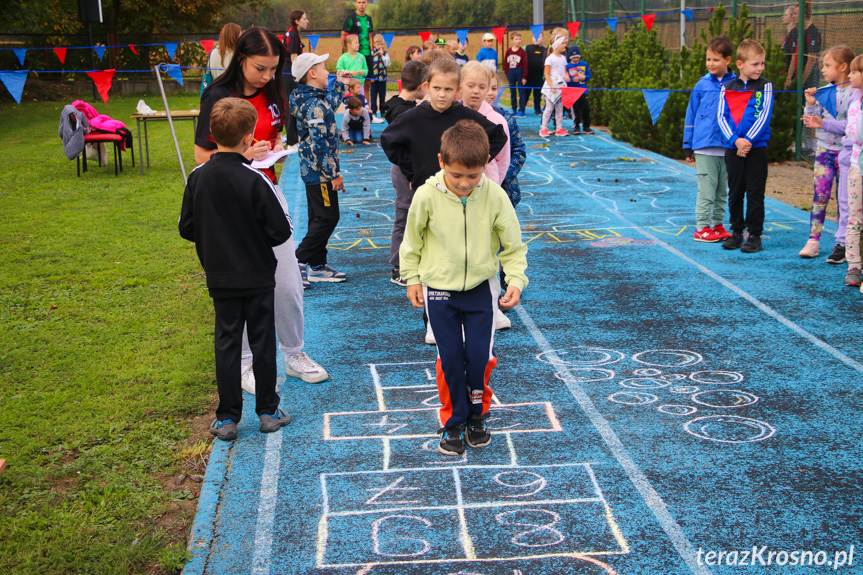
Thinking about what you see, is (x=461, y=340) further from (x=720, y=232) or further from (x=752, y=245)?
(x=720, y=232)

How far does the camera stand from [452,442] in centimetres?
411

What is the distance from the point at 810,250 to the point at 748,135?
1.21 m

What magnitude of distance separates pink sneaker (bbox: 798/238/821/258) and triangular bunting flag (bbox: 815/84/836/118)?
115 centimetres

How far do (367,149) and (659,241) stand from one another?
26.6 feet

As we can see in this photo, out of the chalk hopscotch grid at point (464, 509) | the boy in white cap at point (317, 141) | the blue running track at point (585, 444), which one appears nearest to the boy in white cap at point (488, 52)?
the blue running track at point (585, 444)

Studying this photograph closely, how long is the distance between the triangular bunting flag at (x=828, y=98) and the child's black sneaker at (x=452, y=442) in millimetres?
5224

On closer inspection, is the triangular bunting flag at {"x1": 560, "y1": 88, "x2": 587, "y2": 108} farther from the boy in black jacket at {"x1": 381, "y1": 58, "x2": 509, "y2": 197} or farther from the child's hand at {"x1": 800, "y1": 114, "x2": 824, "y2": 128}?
the boy in black jacket at {"x1": 381, "y1": 58, "x2": 509, "y2": 197}

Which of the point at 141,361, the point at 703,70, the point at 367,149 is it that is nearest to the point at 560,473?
the point at 141,361

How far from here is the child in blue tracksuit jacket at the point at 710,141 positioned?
7742 millimetres

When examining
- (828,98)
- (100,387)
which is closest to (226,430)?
(100,387)

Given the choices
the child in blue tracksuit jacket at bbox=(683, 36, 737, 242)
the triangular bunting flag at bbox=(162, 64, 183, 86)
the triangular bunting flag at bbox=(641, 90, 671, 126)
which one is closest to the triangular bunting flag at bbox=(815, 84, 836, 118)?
the child in blue tracksuit jacket at bbox=(683, 36, 737, 242)

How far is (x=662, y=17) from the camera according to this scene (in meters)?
16.7

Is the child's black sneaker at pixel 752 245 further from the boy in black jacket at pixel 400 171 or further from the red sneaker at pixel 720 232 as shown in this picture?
the boy in black jacket at pixel 400 171

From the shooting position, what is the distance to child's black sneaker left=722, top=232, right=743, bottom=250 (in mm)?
8008
